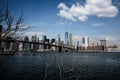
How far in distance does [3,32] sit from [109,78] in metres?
19.9

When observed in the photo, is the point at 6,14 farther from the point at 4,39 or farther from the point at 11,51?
the point at 11,51

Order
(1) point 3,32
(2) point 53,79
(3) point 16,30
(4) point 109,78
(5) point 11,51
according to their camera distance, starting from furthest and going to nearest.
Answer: (4) point 109,78
(2) point 53,79
(5) point 11,51
(3) point 16,30
(1) point 3,32

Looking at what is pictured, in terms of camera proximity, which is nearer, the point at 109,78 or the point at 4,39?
the point at 4,39

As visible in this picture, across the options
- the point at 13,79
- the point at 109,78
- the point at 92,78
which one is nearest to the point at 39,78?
the point at 13,79

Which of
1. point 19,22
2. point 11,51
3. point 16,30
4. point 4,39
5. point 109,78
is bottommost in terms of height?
point 109,78

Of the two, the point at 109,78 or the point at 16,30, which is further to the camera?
the point at 109,78

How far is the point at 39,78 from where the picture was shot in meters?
20.8

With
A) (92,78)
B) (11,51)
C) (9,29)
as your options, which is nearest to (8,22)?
(9,29)

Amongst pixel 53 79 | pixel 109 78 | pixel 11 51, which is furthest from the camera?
pixel 109 78

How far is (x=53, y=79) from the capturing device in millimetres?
20031

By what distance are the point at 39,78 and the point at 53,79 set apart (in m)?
2.25

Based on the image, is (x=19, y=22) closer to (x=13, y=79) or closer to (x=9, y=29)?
(x=9, y=29)

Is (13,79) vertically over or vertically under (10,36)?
under

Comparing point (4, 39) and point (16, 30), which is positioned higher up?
point (16, 30)
